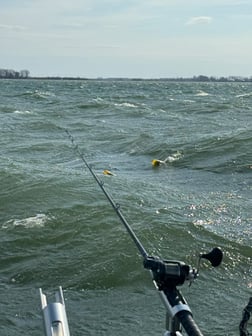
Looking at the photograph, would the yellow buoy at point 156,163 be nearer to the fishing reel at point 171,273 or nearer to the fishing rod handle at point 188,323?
the fishing reel at point 171,273

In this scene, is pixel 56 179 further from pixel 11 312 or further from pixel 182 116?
pixel 182 116

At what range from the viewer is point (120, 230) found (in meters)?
7.51

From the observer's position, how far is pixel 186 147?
15.4 metres

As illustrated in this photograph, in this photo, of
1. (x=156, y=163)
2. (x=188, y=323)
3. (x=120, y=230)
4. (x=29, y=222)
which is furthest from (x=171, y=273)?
(x=156, y=163)

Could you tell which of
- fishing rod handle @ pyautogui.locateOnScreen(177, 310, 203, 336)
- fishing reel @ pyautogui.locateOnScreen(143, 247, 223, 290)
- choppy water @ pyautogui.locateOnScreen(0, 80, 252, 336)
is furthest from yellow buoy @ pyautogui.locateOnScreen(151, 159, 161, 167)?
fishing rod handle @ pyautogui.locateOnScreen(177, 310, 203, 336)

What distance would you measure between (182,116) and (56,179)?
16.1m

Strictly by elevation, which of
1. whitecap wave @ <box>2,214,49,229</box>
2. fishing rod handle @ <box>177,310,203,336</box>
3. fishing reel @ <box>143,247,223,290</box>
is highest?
fishing reel @ <box>143,247,223,290</box>

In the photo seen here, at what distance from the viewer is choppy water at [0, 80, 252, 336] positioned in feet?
17.0

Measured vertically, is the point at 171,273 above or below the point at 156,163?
above

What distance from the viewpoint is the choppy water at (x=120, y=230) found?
517 cm

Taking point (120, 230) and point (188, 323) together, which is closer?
point (188, 323)

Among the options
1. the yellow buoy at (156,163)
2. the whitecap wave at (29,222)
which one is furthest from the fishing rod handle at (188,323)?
the yellow buoy at (156,163)

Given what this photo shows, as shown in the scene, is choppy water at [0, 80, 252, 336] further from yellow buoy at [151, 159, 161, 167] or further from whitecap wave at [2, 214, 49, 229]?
yellow buoy at [151, 159, 161, 167]

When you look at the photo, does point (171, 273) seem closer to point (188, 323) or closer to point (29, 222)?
point (188, 323)
